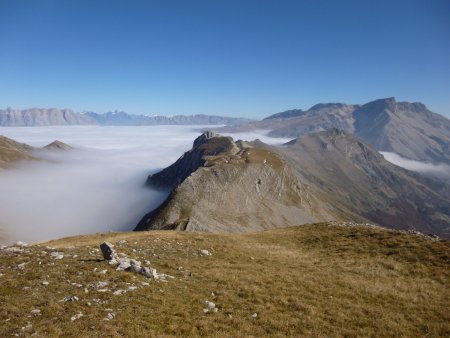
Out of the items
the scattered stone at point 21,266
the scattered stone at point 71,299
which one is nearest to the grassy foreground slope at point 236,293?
the scattered stone at point 71,299

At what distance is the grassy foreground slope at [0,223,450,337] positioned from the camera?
17.9m

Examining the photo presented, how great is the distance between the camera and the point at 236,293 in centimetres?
2355

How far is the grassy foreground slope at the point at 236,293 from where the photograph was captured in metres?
17.9

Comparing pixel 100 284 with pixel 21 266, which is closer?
pixel 100 284

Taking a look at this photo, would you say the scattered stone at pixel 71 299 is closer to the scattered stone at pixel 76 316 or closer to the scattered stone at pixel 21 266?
the scattered stone at pixel 76 316

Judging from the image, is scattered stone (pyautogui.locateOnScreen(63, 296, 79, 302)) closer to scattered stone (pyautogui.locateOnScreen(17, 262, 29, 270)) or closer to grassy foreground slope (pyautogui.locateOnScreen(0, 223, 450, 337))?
grassy foreground slope (pyautogui.locateOnScreen(0, 223, 450, 337))

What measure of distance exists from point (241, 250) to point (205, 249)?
4.29m

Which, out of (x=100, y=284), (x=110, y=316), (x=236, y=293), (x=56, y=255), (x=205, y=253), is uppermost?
(x=110, y=316)

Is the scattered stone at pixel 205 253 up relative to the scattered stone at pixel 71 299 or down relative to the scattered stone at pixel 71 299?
down

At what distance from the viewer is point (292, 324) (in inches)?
754

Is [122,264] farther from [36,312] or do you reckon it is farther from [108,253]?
[36,312]

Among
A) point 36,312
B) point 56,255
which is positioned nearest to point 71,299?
point 36,312

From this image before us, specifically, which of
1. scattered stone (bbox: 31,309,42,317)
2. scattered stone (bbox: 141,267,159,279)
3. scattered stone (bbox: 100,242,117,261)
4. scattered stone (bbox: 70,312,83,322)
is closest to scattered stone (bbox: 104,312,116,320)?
scattered stone (bbox: 70,312,83,322)

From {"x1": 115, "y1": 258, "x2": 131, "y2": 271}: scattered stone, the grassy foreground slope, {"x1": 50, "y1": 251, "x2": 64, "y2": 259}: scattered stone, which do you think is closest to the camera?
the grassy foreground slope
